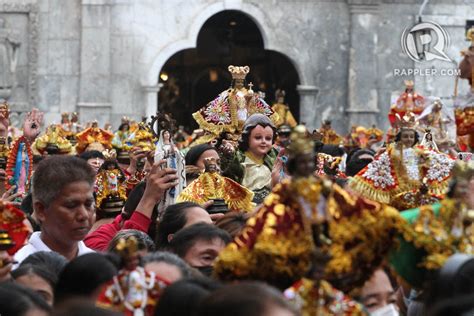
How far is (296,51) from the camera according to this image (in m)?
25.7

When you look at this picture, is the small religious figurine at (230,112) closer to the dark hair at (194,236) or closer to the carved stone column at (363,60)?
the dark hair at (194,236)

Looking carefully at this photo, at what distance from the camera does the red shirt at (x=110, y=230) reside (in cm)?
716

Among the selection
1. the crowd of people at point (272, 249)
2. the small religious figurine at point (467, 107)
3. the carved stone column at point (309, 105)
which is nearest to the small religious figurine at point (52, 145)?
the small religious figurine at point (467, 107)

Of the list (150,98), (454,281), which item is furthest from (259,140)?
(150,98)

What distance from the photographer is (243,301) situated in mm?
3404

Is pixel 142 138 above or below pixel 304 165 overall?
above

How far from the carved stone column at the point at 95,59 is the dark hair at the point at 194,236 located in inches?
743

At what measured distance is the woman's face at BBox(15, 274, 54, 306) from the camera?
4984 mm

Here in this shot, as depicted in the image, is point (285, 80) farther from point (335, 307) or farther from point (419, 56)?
point (335, 307)

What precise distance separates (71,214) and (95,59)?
19072 mm

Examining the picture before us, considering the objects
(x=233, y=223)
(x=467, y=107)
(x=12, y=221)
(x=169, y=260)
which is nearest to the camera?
(x=169, y=260)
